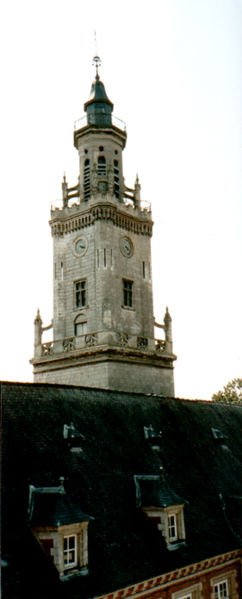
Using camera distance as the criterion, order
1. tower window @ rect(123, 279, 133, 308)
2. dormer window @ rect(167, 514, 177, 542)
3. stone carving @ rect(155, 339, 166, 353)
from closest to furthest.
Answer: dormer window @ rect(167, 514, 177, 542)
tower window @ rect(123, 279, 133, 308)
stone carving @ rect(155, 339, 166, 353)

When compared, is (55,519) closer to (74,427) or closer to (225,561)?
(74,427)

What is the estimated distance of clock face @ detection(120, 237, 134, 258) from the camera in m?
40.4

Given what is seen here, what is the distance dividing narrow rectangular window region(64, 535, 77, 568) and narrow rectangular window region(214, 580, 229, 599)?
7.11 meters

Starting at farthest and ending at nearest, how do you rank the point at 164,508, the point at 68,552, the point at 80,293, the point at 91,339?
the point at 80,293 → the point at 91,339 → the point at 164,508 → the point at 68,552

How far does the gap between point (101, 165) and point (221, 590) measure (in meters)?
30.9

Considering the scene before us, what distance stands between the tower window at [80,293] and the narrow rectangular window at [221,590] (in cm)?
2263

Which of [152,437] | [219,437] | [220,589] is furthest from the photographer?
[219,437]

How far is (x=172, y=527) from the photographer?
1797cm

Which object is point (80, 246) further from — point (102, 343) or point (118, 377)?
point (118, 377)

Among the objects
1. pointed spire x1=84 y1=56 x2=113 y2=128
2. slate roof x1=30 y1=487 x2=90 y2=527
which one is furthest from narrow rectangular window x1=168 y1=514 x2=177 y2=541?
pointed spire x1=84 y1=56 x2=113 y2=128

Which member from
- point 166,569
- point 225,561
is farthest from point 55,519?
point 225,561

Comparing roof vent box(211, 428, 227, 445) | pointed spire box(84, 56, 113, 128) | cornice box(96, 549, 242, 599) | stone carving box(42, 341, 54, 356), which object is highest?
pointed spire box(84, 56, 113, 128)

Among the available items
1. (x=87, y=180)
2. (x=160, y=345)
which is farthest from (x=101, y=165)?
(x=160, y=345)

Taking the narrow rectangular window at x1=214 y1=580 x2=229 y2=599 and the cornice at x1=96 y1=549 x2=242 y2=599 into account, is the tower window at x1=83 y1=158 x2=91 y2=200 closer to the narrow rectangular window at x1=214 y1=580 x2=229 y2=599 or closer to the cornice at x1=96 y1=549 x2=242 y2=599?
the cornice at x1=96 y1=549 x2=242 y2=599
